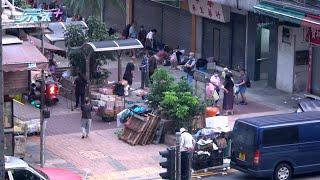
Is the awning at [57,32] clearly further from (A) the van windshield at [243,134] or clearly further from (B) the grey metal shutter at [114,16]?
(A) the van windshield at [243,134]

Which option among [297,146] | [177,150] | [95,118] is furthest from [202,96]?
[177,150]

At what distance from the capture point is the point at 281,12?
113 ft

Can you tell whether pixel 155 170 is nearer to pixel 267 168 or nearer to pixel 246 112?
pixel 267 168

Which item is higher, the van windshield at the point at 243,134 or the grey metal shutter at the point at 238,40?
the grey metal shutter at the point at 238,40

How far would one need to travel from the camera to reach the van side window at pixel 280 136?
956 inches

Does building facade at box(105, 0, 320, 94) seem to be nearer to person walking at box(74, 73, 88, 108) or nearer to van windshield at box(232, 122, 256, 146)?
person walking at box(74, 73, 88, 108)

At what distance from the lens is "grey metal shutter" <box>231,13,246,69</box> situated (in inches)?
1578

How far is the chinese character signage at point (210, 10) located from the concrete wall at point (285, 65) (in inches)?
158

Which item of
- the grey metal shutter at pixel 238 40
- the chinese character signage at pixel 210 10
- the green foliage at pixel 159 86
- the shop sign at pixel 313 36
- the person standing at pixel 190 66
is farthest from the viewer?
the chinese character signage at pixel 210 10

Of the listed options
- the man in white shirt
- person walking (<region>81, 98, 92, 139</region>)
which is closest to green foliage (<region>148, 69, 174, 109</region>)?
person walking (<region>81, 98, 92, 139</region>)

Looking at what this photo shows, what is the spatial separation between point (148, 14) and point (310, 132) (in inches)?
975

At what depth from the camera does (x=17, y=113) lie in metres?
33.1

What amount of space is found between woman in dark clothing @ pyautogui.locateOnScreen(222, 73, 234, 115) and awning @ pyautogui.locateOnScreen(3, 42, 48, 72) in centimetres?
921

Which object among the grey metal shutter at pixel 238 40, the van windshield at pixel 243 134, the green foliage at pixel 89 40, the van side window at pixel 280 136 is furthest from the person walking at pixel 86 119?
the grey metal shutter at pixel 238 40
